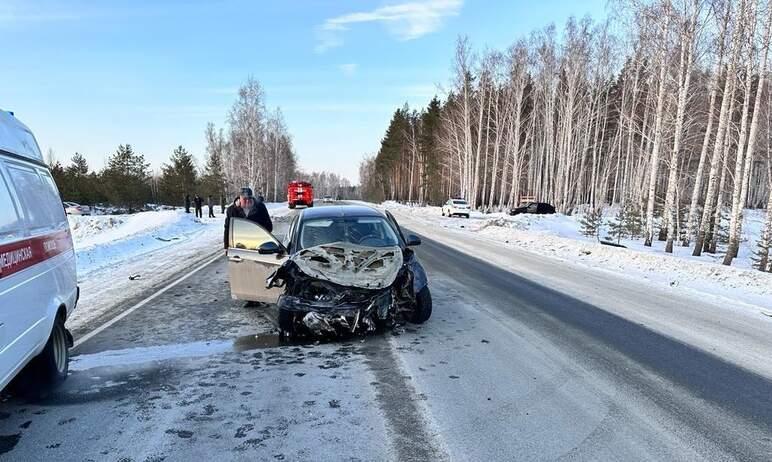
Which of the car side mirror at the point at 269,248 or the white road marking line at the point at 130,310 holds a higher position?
the car side mirror at the point at 269,248

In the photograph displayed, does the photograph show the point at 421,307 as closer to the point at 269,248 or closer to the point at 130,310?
the point at 269,248

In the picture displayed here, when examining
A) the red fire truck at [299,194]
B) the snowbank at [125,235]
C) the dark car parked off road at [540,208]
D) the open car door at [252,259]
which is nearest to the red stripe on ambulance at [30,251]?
the open car door at [252,259]

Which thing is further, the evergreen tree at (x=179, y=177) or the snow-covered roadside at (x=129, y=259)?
the evergreen tree at (x=179, y=177)

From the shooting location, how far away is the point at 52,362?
4.41m

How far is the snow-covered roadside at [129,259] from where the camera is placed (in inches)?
340

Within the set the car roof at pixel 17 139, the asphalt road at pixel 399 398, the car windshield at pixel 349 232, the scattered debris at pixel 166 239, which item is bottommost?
the scattered debris at pixel 166 239

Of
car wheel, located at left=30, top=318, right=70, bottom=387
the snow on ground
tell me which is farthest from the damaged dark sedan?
the snow on ground

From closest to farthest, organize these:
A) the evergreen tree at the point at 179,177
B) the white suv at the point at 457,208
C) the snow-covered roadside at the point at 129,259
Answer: the snow-covered roadside at the point at 129,259 < the white suv at the point at 457,208 < the evergreen tree at the point at 179,177

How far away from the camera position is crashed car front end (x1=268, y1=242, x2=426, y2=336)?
228 inches

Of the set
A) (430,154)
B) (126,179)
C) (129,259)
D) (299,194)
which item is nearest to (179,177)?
(126,179)

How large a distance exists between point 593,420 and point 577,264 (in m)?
11.0

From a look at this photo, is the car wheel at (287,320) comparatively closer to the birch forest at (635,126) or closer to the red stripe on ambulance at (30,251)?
the red stripe on ambulance at (30,251)

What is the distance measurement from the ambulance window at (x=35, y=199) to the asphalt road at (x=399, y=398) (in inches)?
60.3

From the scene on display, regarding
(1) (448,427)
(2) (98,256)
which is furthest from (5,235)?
(2) (98,256)
